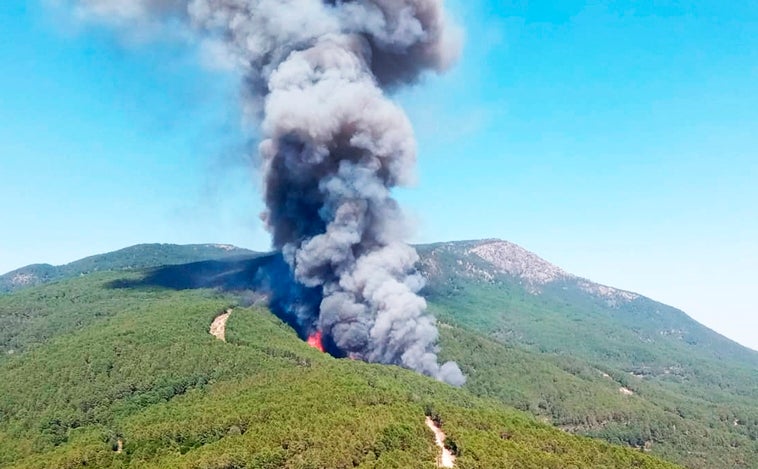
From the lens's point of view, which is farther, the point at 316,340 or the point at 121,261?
the point at 121,261

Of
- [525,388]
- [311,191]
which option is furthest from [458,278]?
[311,191]

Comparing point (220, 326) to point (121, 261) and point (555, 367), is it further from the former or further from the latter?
point (121, 261)

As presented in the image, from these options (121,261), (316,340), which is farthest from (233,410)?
(121,261)

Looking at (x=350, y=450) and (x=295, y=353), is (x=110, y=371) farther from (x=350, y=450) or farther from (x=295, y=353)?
(x=350, y=450)

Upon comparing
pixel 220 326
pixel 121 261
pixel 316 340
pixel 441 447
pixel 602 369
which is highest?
pixel 121 261

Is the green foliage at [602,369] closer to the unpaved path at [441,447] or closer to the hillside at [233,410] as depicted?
the hillside at [233,410]

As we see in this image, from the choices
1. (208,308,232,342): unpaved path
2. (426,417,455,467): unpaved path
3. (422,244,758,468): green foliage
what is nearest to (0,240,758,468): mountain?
(422,244,758,468): green foliage

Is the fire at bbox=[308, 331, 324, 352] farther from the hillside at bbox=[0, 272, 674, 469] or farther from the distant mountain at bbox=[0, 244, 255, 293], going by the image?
the distant mountain at bbox=[0, 244, 255, 293]
